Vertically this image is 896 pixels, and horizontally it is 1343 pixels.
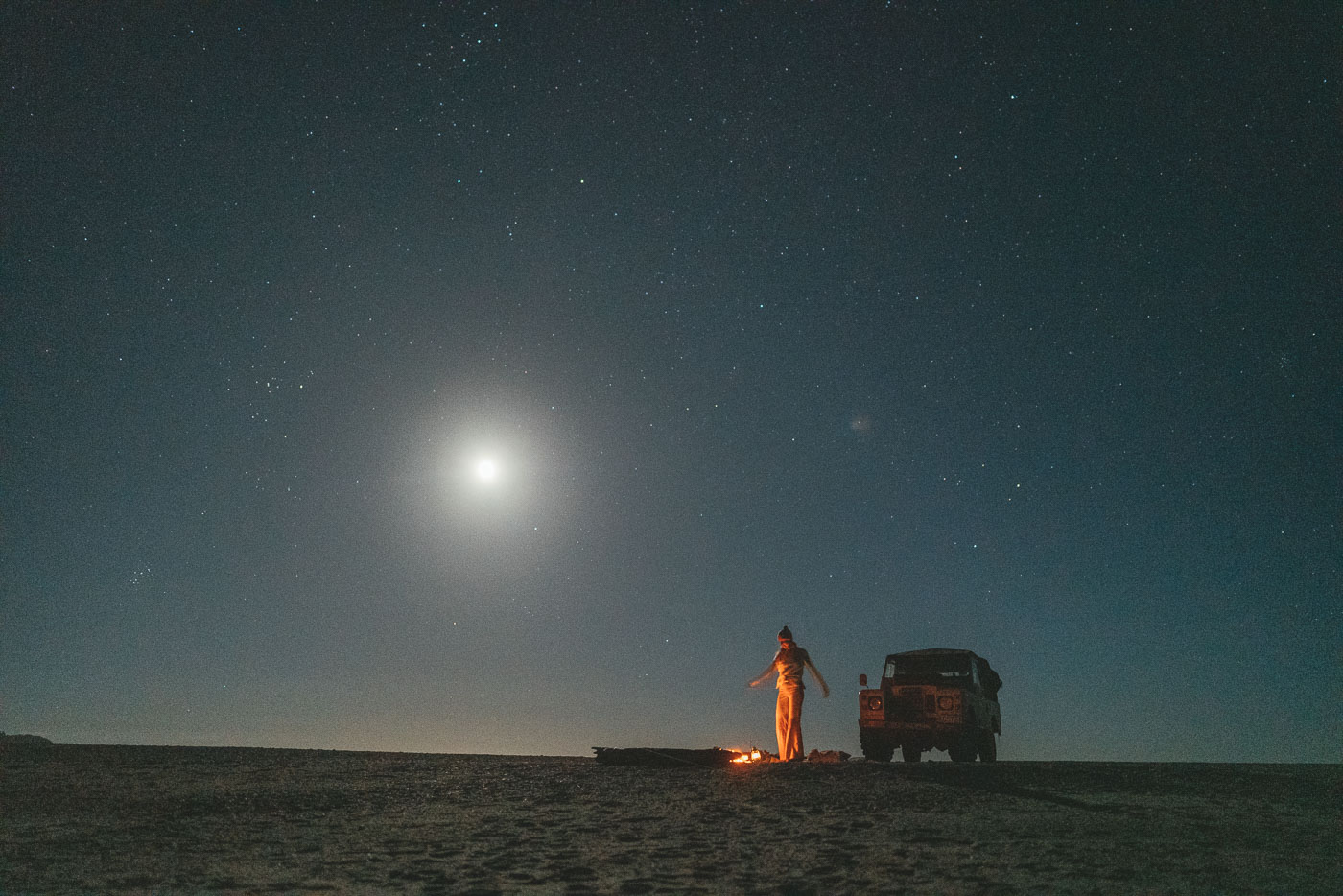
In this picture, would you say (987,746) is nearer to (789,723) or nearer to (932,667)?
(932,667)

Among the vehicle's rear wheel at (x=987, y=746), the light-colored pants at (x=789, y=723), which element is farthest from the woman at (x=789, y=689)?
the vehicle's rear wheel at (x=987, y=746)

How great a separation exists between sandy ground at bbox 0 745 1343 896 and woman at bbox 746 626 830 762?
8.69 ft

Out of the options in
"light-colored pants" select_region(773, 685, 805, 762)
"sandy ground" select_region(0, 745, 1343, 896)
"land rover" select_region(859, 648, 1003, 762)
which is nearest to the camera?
"sandy ground" select_region(0, 745, 1343, 896)

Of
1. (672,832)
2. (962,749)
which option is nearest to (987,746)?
(962,749)

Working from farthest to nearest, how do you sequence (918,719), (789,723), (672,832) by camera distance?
(918,719) → (789,723) → (672,832)

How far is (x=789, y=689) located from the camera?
41.4 ft

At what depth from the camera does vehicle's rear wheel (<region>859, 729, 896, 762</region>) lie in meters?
15.5

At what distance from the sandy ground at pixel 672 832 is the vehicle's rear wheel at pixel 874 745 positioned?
5866 mm

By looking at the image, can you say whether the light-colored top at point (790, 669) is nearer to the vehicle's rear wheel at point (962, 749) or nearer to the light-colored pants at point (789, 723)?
the light-colored pants at point (789, 723)

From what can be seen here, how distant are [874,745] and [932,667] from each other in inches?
86.2

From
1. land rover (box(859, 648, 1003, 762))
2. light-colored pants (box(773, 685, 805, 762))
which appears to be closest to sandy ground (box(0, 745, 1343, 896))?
light-colored pants (box(773, 685, 805, 762))

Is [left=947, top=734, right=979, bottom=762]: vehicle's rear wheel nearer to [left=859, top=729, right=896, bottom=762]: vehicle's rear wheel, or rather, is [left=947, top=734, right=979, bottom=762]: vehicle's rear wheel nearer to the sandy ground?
[left=859, top=729, right=896, bottom=762]: vehicle's rear wheel

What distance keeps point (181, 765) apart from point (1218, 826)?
11187 millimetres

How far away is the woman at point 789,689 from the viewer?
41.3 feet
